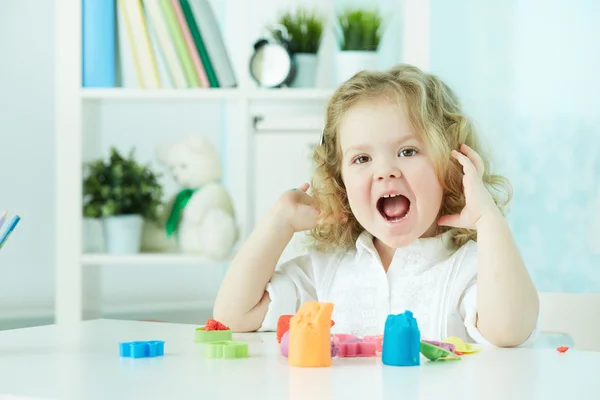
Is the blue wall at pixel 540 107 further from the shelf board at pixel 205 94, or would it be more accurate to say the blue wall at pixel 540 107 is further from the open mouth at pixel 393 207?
the open mouth at pixel 393 207

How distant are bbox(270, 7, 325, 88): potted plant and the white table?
1.41 m

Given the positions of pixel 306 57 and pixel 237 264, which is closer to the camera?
pixel 237 264

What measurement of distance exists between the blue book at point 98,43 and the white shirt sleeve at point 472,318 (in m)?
1.44

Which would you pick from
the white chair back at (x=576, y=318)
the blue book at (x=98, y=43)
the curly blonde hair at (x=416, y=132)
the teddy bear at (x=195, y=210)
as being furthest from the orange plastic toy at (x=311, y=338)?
the blue book at (x=98, y=43)

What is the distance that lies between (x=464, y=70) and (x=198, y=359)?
5.24 feet

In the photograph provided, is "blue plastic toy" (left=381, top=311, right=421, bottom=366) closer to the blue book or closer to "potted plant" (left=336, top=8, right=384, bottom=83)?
"potted plant" (left=336, top=8, right=384, bottom=83)

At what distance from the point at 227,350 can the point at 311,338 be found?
89 millimetres

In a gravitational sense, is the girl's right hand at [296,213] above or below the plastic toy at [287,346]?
above

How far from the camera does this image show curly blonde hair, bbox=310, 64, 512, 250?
1.11m

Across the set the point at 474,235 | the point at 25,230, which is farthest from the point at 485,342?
the point at 25,230

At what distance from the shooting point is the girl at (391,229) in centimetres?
106

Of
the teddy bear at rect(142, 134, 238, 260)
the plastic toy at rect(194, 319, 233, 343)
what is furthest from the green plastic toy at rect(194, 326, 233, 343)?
the teddy bear at rect(142, 134, 238, 260)

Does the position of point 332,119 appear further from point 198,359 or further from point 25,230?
point 25,230

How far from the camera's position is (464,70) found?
221 centimetres
